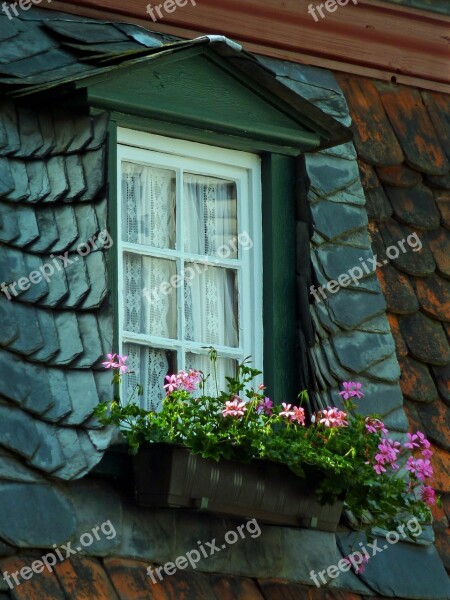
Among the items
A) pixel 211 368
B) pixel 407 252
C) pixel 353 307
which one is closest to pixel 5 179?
pixel 211 368

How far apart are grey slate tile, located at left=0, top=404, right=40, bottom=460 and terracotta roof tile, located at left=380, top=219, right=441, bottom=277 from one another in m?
1.99

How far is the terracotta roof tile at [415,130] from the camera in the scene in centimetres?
837

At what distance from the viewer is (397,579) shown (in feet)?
24.1

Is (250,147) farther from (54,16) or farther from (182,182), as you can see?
(54,16)

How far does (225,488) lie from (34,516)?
2.16ft

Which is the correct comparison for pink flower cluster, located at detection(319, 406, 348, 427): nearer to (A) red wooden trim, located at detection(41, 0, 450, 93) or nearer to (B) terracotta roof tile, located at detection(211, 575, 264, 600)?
(B) terracotta roof tile, located at detection(211, 575, 264, 600)

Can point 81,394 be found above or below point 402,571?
above

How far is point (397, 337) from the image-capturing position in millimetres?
7945

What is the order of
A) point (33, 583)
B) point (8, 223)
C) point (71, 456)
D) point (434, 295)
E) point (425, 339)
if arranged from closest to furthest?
point (33, 583) → point (71, 456) → point (8, 223) → point (425, 339) → point (434, 295)

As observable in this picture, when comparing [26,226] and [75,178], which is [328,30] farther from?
[26,226]

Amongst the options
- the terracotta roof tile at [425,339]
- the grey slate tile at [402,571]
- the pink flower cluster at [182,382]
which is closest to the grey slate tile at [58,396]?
the pink flower cluster at [182,382]

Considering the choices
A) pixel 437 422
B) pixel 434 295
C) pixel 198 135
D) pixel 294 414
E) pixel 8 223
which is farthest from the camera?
pixel 434 295

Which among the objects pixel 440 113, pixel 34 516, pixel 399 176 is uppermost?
pixel 440 113

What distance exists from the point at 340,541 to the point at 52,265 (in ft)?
4.59
